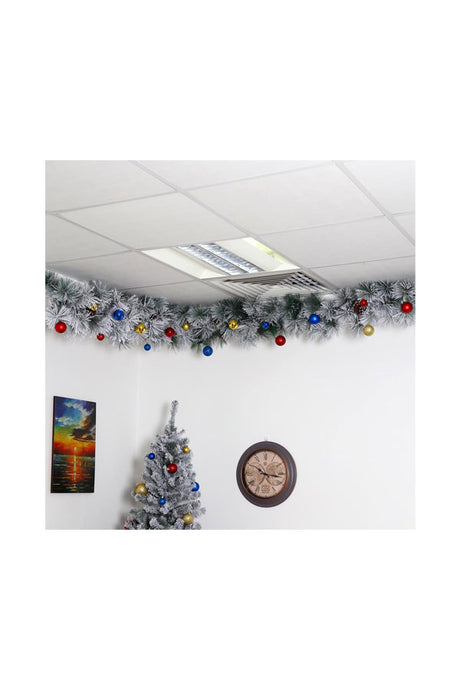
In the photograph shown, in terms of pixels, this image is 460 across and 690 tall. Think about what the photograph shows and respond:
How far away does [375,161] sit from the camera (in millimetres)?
3182

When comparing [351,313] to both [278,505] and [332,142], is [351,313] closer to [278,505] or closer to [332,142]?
[278,505]

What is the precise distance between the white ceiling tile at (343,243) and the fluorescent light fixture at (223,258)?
131 mm

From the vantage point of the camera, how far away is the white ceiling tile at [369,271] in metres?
4.70

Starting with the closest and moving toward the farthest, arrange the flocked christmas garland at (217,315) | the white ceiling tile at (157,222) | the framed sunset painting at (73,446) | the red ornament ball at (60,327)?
the white ceiling tile at (157,222), the red ornament ball at (60,327), the flocked christmas garland at (217,315), the framed sunset painting at (73,446)

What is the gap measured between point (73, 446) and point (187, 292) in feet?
4.15

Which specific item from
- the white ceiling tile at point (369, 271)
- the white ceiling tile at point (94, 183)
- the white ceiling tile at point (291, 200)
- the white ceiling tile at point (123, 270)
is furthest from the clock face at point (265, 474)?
the white ceiling tile at point (94, 183)

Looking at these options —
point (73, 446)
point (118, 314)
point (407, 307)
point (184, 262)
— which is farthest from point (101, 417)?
point (407, 307)

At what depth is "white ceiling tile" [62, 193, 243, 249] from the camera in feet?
12.1

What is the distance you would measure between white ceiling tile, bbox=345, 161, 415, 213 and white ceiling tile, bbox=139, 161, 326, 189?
0.73 feet

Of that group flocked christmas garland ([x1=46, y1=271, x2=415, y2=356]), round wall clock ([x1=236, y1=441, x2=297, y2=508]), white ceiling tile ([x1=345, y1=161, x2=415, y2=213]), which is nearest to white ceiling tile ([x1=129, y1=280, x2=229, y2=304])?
flocked christmas garland ([x1=46, y1=271, x2=415, y2=356])

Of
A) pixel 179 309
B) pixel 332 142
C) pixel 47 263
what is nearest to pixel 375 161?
pixel 332 142

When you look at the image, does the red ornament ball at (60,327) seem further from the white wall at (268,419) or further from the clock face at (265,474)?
the clock face at (265,474)

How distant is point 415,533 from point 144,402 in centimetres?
450

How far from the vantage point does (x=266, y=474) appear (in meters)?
5.61
